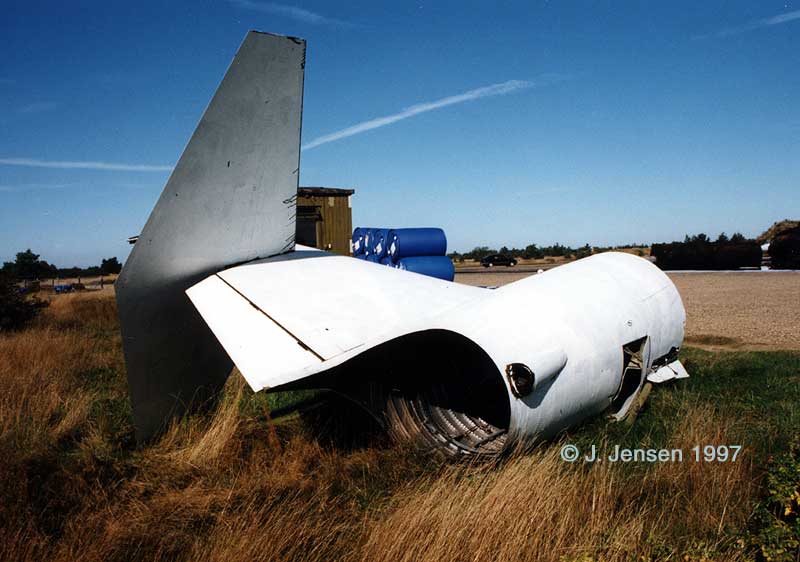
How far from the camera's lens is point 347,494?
12.3 feet

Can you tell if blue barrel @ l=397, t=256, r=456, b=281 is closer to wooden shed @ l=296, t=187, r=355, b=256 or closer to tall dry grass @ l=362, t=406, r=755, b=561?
wooden shed @ l=296, t=187, r=355, b=256

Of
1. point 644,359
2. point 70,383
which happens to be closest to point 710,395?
point 644,359

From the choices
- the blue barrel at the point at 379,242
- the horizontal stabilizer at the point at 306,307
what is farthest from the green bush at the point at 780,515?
the blue barrel at the point at 379,242

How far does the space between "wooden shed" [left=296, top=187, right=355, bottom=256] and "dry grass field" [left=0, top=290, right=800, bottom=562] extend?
1827 centimetres

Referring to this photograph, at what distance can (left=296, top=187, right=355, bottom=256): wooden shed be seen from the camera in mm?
23531

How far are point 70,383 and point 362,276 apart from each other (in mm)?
5390

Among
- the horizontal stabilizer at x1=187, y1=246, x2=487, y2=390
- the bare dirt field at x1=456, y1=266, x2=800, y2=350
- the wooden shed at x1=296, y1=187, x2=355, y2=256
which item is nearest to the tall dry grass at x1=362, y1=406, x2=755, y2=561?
the horizontal stabilizer at x1=187, y1=246, x2=487, y2=390

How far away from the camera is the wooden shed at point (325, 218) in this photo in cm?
2353

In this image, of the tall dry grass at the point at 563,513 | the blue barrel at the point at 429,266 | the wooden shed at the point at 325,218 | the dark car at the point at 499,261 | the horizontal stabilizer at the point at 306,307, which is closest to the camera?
the tall dry grass at the point at 563,513

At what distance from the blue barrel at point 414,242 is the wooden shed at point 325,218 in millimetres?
5053

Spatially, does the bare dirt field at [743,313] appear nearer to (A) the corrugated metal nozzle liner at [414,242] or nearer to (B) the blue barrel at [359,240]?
(A) the corrugated metal nozzle liner at [414,242]

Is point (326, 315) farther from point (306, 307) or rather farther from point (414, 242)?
point (414, 242)

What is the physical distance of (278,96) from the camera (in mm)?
4477

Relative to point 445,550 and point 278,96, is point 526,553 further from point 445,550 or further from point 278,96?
point 278,96
